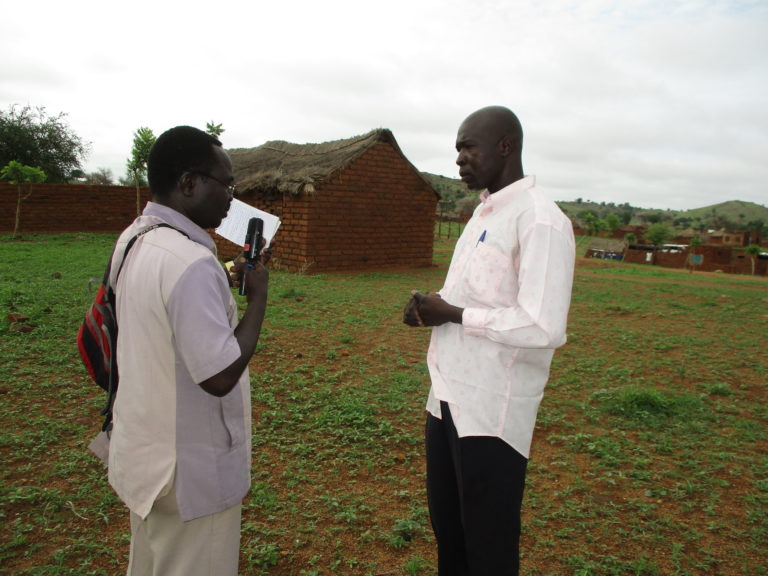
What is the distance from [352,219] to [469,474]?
35.0ft

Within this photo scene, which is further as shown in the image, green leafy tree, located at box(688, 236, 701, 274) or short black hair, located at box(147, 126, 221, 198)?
green leafy tree, located at box(688, 236, 701, 274)

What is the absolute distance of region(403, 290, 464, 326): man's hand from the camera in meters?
1.59

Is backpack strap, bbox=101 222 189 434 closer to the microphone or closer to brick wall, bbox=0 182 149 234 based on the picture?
the microphone

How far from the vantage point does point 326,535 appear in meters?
2.54

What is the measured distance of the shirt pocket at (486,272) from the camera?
1.56 metres

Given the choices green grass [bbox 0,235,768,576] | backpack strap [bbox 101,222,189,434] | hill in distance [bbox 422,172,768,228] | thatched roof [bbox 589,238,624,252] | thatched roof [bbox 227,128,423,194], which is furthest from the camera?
hill in distance [bbox 422,172,768,228]

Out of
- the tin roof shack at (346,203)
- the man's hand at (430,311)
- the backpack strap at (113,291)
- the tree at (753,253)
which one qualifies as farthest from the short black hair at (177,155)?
the tree at (753,253)

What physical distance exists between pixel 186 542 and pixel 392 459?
2.11m

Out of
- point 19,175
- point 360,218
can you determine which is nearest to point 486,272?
point 360,218

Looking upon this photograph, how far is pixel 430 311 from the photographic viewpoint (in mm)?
1633

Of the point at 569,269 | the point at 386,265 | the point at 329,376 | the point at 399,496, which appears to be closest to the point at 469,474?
the point at 569,269

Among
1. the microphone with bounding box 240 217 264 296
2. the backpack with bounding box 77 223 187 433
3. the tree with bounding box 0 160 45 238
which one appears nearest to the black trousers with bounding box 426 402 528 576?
the microphone with bounding box 240 217 264 296

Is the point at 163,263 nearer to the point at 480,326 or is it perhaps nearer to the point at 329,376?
the point at 480,326

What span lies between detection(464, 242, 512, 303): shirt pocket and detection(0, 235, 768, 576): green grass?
57.8 inches
